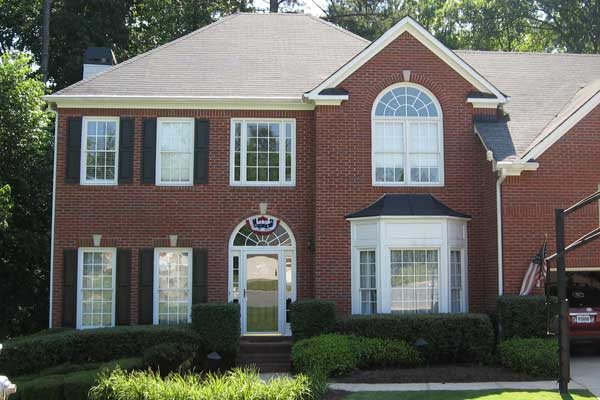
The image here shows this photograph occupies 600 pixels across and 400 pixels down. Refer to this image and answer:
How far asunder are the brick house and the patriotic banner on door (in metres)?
0.03

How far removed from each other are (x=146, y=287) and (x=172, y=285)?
619 millimetres

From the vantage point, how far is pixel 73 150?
17391mm

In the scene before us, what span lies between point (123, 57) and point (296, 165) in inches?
692

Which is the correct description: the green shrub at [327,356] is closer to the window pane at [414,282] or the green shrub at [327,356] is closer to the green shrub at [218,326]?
the green shrub at [218,326]

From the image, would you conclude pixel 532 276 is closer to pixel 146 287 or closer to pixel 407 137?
pixel 407 137

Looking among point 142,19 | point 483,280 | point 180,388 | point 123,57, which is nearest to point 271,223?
point 483,280

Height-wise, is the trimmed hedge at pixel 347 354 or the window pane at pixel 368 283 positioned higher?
the window pane at pixel 368 283

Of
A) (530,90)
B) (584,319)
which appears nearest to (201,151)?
(530,90)

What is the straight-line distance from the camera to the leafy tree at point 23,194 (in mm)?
20734

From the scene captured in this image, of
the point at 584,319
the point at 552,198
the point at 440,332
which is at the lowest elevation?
the point at 440,332

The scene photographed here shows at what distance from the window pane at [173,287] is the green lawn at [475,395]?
6.38 metres

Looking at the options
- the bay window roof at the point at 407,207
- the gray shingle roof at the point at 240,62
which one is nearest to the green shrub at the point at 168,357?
the bay window roof at the point at 407,207

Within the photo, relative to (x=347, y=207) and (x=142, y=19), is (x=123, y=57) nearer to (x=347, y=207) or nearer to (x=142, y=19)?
(x=142, y=19)

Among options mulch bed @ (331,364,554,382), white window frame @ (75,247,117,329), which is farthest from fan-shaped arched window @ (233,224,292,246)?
mulch bed @ (331,364,554,382)
